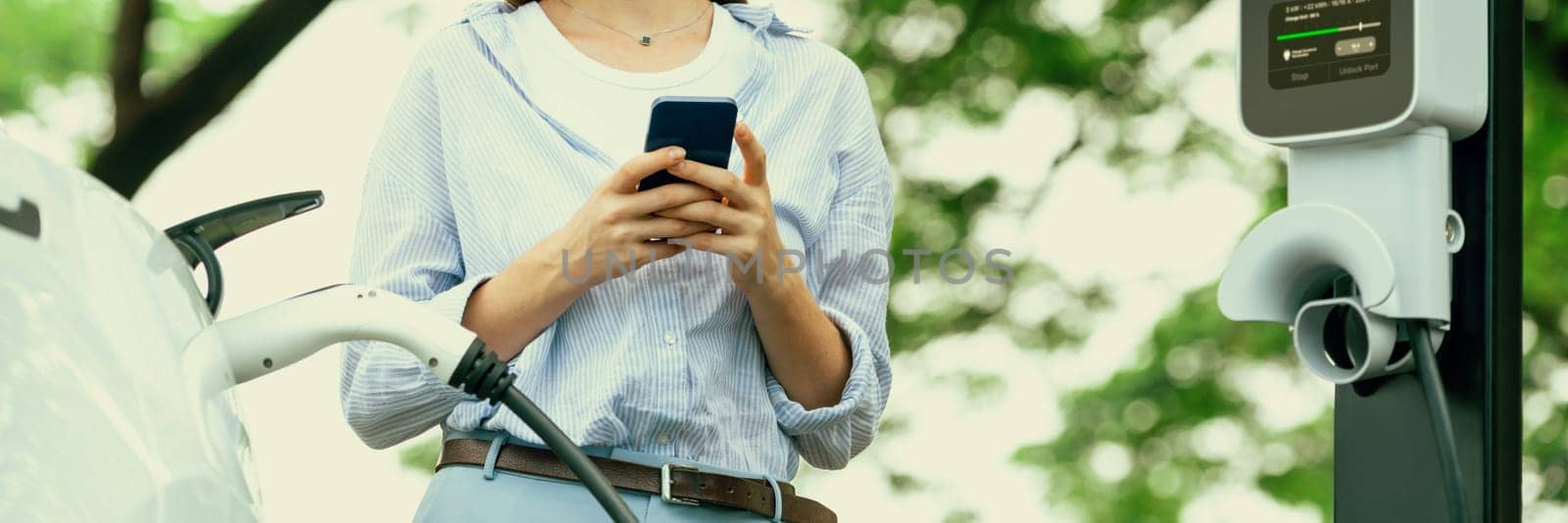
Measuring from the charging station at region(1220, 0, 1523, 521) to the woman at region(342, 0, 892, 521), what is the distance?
30 cm

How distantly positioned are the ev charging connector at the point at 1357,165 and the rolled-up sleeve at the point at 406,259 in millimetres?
538

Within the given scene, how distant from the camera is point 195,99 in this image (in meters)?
3.11

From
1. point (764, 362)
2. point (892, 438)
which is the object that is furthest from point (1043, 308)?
point (764, 362)

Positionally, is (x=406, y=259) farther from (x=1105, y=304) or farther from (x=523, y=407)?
(x=1105, y=304)

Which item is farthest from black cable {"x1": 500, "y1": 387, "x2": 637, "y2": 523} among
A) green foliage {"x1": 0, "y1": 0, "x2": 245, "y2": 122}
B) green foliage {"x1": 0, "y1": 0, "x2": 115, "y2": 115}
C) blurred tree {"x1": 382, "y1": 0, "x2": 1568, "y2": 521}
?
blurred tree {"x1": 382, "y1": 0, "x2": 1568, "y2": 521}

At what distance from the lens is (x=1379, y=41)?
3.29 ft

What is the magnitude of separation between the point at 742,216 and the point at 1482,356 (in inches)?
19.4

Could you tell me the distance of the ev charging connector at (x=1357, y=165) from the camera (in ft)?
3.25

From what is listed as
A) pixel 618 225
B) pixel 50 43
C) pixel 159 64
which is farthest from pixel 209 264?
pixel 50 43

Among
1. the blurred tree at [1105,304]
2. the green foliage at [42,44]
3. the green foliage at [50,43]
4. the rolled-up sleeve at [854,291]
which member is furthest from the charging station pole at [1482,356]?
the green foliage at [42,44]

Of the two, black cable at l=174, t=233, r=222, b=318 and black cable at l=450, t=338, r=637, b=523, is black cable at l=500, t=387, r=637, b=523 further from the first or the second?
black cable at l=174, t=233, r=222, b=318

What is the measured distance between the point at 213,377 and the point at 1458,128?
0.79 m

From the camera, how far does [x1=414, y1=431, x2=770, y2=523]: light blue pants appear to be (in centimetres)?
101

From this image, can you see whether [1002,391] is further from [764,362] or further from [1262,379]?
[764,362]
